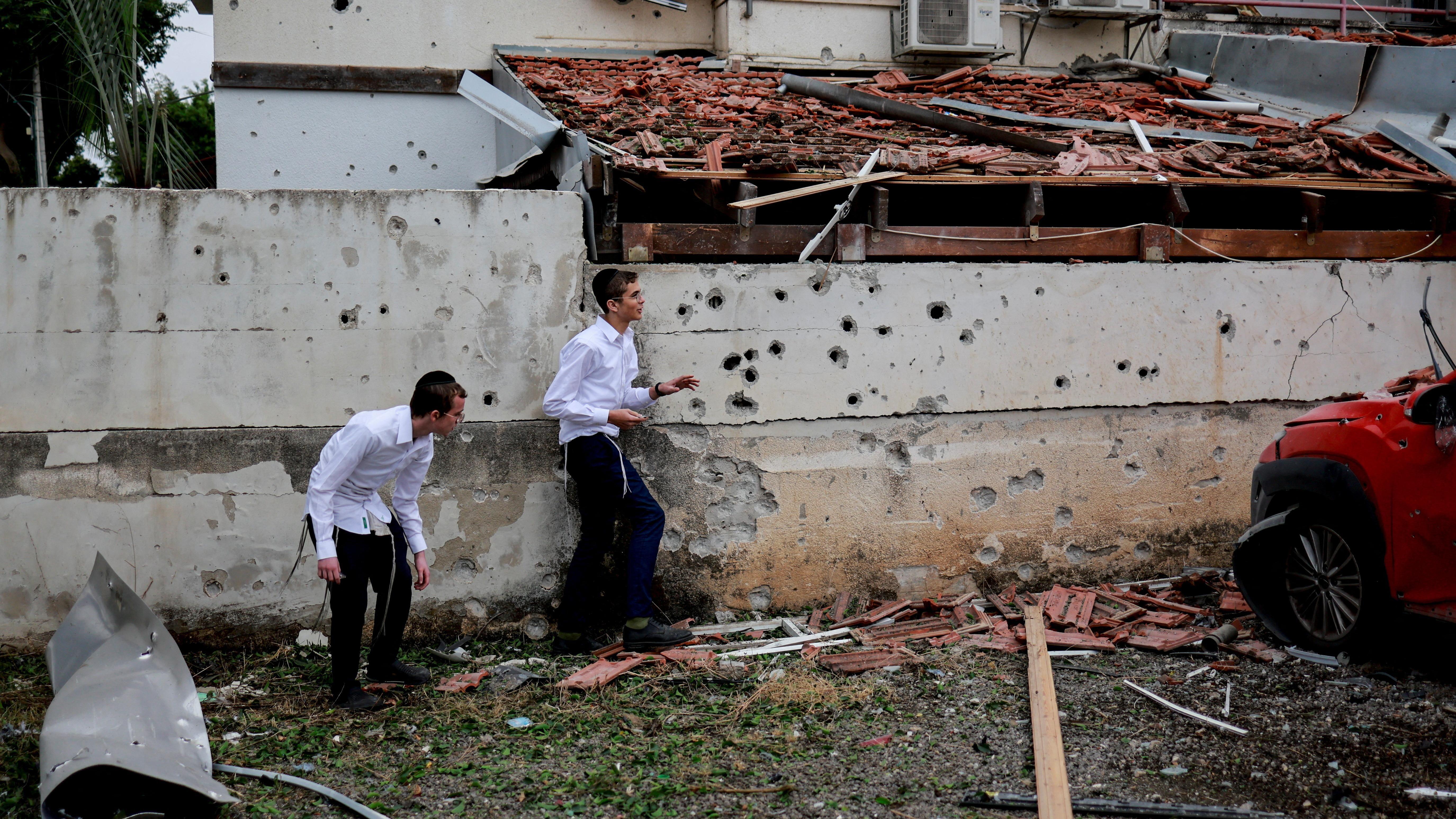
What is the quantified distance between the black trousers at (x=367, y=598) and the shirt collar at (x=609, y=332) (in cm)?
141

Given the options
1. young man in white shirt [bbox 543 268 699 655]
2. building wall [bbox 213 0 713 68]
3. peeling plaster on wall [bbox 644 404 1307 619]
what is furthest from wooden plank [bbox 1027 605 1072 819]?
building wall [bbox 213 0 713 68]

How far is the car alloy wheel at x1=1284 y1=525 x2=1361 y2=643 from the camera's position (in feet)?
16.4

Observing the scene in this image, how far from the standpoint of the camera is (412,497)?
4816 millimetres

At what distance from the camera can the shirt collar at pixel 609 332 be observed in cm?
540

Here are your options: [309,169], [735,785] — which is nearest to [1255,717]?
[735,785]

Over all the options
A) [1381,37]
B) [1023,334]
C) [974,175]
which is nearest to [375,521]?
[1023,334]

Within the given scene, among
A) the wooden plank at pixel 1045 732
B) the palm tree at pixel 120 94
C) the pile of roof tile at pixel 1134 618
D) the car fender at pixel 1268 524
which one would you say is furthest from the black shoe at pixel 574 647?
the palm tree at pixel 120 94

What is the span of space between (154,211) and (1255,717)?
5.90 meters

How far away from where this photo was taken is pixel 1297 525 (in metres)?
5.27

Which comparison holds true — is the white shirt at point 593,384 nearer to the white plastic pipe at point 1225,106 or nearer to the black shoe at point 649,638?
the black shoe at point 649,638

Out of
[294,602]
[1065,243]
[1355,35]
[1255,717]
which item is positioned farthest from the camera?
[1355,35]

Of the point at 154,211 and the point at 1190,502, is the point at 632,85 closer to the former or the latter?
the point at 154,211

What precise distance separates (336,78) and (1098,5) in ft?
23.8

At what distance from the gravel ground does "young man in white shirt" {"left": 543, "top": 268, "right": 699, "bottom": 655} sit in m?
0.34
